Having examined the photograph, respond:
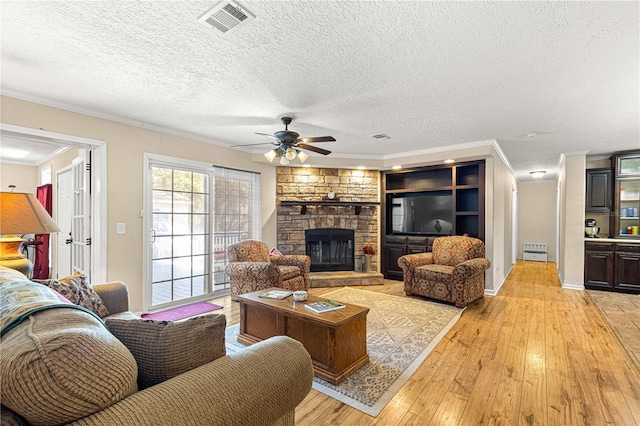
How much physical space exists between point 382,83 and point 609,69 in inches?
69.6

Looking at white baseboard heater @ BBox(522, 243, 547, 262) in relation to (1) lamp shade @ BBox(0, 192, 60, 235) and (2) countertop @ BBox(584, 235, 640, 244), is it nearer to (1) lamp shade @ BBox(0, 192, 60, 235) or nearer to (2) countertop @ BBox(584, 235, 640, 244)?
(2) countertop @ BBox(584, 235, 640, 244)

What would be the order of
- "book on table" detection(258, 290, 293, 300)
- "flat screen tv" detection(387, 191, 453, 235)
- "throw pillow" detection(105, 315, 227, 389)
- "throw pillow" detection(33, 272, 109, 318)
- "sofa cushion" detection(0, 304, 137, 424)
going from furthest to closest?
"flat screen tv" detection(387, 191, 453, 235) < "book on table" detection(258, 290, 293, 300) < "throw pillow" detection(33, 272, 109, 318) < "throw pillow" detection(105, 315, 227, 389) < "sofa cushion" detection(0, 304, 137, 424)

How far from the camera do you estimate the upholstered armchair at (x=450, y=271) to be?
4.10 m

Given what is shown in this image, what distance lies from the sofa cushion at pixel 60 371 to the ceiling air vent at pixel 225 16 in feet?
5.65

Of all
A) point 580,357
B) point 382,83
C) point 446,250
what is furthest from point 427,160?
point 580,357

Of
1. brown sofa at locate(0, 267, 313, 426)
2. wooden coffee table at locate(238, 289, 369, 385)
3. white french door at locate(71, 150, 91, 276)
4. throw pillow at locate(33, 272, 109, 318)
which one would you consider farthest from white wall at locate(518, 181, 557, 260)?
white french door at locate(71, 150, 91, 276)

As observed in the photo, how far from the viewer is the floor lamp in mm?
2094

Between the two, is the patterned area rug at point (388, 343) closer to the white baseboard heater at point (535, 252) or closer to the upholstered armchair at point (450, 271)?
the upholstered armchair at point (450, 271)

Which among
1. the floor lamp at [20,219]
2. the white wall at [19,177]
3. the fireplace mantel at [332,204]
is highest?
the white wall at [19,177]

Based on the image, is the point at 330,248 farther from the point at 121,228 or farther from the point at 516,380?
the point at 516,380

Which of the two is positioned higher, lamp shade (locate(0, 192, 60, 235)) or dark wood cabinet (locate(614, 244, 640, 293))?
lamp shade (locate(0, 192, 60, 235))

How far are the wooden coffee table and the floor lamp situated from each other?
1.75 metres

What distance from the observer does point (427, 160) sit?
538 centimetres

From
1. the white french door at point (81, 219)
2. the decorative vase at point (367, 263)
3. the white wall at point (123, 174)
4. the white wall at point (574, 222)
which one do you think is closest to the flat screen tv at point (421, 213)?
the decorative vase at point (367, 263)
